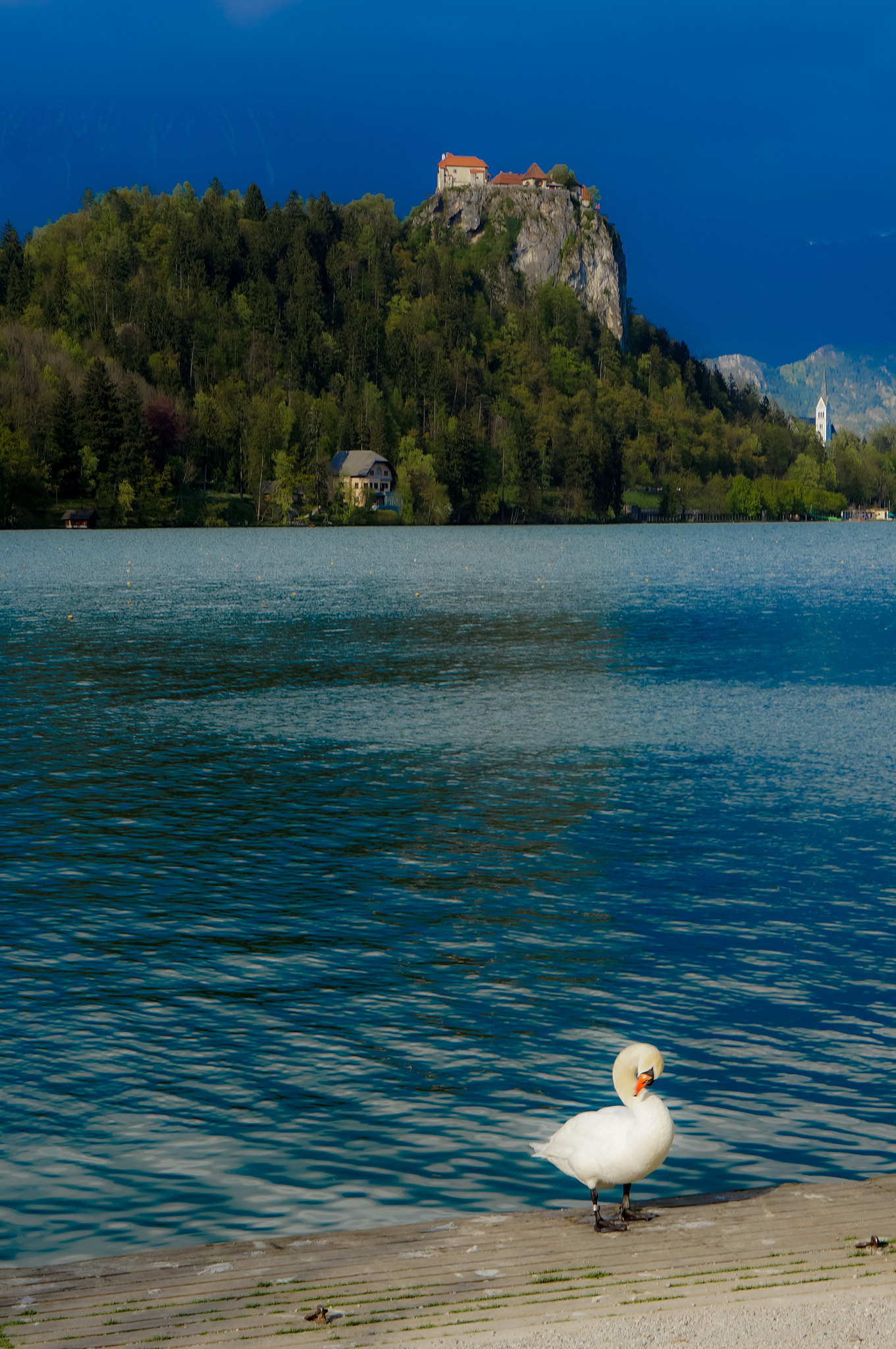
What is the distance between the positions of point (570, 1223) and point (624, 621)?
192ft

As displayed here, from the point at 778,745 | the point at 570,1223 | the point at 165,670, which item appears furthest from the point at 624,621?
the point at 570,1223

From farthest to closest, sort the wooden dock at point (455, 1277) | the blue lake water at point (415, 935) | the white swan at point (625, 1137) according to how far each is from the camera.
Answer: the blue lake water at point (415, 935)
the white swan at point (625, 1137)
the wooden dock at point (455, 1277)

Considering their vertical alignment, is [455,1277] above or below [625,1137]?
below

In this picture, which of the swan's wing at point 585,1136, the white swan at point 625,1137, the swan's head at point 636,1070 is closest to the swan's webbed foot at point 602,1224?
the white swan at point 625,1137

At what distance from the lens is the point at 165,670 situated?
47.5 meters

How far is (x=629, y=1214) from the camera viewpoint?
10234 millimetres

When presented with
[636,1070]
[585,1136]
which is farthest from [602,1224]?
[636,1070]

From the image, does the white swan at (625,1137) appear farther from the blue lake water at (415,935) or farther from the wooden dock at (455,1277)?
the blue lake water at (415,935)

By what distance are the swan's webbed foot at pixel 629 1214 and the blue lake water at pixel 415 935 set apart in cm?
132

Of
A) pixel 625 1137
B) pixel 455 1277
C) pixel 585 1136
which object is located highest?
pixel 625 1137

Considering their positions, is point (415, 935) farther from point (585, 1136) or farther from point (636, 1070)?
point (636, 1070)

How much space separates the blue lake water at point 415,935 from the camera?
1228 centimetres

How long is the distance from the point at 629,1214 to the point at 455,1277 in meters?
1.70

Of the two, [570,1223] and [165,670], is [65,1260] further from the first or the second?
[165,670]
